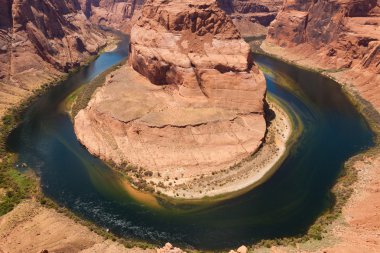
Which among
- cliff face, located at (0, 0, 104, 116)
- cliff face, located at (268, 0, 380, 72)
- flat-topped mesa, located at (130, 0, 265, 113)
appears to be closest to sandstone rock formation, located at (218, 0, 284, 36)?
cliff face, located at (268, 0, 380, 72)

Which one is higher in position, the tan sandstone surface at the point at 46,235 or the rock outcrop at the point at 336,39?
the rock outcrop at the point at 336,39

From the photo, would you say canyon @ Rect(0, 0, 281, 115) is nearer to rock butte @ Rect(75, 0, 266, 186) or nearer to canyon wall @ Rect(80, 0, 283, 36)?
rock butte @ Rect(75, 0, 266, 186)

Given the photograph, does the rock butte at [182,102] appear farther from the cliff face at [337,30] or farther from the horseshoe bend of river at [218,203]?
the cliff face at [337,30]

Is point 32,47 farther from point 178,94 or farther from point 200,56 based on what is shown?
point 200,56

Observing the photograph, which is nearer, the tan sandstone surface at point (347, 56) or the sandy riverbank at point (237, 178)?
the tan sandstone surface at point (347, 56)

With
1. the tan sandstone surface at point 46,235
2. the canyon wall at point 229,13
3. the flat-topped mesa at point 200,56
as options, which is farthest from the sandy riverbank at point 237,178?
the canyon wall at point 229,13

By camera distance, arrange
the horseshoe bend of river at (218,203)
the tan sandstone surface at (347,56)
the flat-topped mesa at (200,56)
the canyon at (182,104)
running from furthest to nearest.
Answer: the flat-topped mesa at (200,56), the canyon at (182,104), the horseshoe bend of river at (218,203), the tan sandstone surface at (347,56)

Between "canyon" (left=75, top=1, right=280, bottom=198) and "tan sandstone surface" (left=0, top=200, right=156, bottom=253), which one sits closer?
"tan sandstone surface" (left=0, top=200, right=156, bottom=253)
